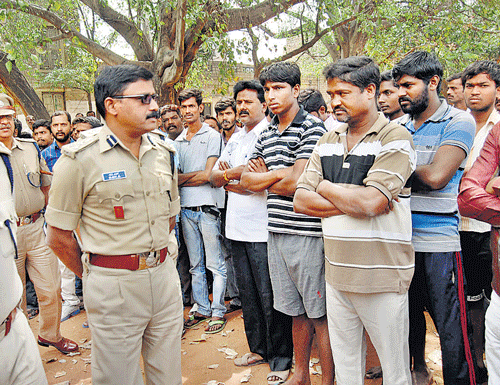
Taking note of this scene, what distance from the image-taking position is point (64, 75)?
1538cm

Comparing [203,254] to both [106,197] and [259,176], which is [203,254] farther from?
[106,197]

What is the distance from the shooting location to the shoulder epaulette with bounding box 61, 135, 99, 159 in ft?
7.68

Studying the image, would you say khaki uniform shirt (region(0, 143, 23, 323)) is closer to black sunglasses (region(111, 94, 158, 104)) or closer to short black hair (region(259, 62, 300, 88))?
black sunglasses (region(111, 94, 158, 104))

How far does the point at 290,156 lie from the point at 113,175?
1385mm

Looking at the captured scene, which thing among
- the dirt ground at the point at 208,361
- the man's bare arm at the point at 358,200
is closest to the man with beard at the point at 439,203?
the man's bare arm at the point at 358,200

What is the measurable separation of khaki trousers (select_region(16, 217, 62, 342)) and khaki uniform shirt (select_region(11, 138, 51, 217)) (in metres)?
0.21

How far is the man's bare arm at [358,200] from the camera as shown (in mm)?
2293

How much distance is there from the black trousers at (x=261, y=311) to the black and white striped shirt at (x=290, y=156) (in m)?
0.61

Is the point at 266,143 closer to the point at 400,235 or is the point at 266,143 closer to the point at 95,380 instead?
the point at 400,235

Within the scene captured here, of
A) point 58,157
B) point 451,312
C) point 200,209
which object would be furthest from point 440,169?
point 58,157

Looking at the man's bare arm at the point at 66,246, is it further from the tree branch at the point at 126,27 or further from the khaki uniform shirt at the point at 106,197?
the tree branch at the point at 126,27

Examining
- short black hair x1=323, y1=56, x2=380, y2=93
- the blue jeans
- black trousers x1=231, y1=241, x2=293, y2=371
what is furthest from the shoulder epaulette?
the blue jeans

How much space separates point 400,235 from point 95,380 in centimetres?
201

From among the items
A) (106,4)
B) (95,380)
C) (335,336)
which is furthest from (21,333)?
(106,4)
